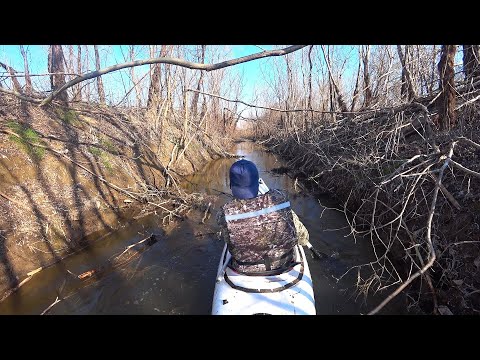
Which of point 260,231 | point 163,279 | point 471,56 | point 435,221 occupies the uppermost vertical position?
point 471,56

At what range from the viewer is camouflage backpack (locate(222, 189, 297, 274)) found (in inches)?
124

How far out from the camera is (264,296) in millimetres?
3104


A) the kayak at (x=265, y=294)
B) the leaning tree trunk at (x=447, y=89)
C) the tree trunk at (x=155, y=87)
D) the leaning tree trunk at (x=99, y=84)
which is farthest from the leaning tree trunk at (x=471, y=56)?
the leaning tree trunk at (x=99, y=84)

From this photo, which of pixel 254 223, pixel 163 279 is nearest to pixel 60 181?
pixel 163 279

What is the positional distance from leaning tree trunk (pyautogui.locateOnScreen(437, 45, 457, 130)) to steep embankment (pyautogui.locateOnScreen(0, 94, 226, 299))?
6.91 meters

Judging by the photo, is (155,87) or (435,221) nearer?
(435,221)

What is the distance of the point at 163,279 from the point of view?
5.08 m

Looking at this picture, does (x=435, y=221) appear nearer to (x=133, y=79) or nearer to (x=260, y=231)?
(x=260, y=231)

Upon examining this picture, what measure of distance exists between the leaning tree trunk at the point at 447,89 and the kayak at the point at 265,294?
13.7 ft

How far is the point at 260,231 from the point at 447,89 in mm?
4624

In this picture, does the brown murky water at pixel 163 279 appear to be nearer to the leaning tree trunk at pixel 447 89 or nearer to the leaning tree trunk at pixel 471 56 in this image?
the leaning tree trunk at pixel 447 89

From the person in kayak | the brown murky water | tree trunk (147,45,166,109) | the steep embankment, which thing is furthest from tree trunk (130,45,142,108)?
the person in kayak

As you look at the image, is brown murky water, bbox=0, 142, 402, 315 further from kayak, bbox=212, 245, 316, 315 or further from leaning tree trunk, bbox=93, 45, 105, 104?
leaning tree trunk, bbox=93, 45, 105, 104

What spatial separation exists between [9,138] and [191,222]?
486 centimetres
